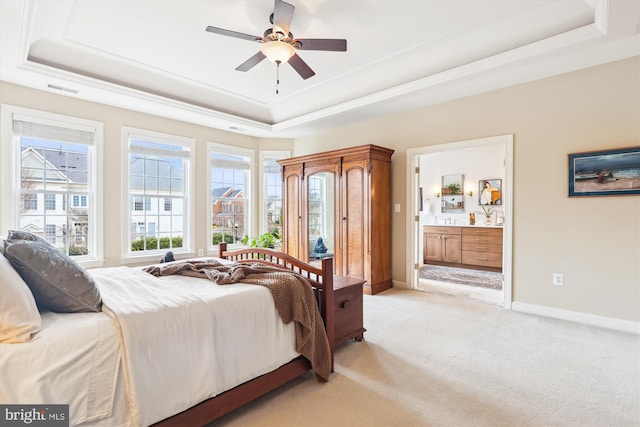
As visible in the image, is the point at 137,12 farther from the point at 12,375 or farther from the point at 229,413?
the point at 229,413

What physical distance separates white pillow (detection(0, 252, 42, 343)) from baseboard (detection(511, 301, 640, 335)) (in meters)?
4.30

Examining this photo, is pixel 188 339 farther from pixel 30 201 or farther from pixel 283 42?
pixel 30 201

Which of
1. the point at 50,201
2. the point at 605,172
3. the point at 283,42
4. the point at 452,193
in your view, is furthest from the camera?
the point at 452,193

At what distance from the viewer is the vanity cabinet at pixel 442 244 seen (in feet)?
21.5

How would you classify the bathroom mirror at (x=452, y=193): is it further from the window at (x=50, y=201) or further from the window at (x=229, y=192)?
the window at (x=50, y=201)

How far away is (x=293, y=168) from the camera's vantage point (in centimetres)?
548

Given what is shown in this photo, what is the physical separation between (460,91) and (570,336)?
2.94 meters

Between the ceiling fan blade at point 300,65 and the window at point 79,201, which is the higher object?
the ceiling fan blade at point 300,65

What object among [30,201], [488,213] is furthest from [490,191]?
[30,201]

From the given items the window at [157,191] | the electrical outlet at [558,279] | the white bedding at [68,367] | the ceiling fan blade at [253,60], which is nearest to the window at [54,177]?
the window at [157,191]

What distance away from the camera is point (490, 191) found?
6.68 metres

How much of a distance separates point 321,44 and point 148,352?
256 centimetres

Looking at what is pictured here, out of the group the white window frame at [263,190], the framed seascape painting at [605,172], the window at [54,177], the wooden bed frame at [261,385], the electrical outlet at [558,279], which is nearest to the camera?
the wooden bed frame at [261,385]

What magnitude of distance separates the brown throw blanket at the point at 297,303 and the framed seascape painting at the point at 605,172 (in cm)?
312
